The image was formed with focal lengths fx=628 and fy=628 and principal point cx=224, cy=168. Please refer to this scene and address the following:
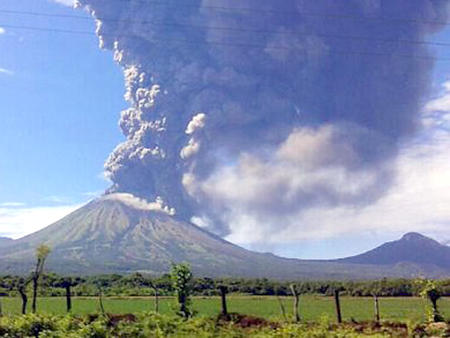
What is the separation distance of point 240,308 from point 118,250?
144m

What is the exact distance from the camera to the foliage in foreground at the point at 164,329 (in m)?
19.2

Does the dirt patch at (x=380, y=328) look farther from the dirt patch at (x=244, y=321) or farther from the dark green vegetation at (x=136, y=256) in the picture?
the dark green vegetation at (x=136, y=256)

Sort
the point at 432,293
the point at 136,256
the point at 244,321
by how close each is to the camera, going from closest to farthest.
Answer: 1. the point at 244,321
2. the point at 432,293
3. the point at 136,256

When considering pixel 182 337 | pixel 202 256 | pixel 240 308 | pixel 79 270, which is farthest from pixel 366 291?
pixel 202 256

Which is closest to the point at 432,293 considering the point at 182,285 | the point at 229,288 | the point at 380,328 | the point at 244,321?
the point at 380,328

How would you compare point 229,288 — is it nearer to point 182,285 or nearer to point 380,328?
point 182,285

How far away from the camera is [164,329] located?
20969mm

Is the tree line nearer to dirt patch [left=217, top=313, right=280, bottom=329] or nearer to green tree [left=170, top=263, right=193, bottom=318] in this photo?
green tree [left=170, top=263, right=193, bottom=318]

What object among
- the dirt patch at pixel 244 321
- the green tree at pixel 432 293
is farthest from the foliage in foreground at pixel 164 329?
the green tree at pixel 432 293

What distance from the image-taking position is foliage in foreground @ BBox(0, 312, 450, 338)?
19.2 m

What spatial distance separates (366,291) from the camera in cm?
5431

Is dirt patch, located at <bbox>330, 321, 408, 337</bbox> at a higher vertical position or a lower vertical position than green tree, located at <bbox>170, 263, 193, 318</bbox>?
lower

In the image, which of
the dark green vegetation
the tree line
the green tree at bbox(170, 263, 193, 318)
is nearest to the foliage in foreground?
the green tree at bbox(170, 263, 193, 318)

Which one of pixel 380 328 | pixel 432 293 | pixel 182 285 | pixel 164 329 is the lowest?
pixel 380 328
